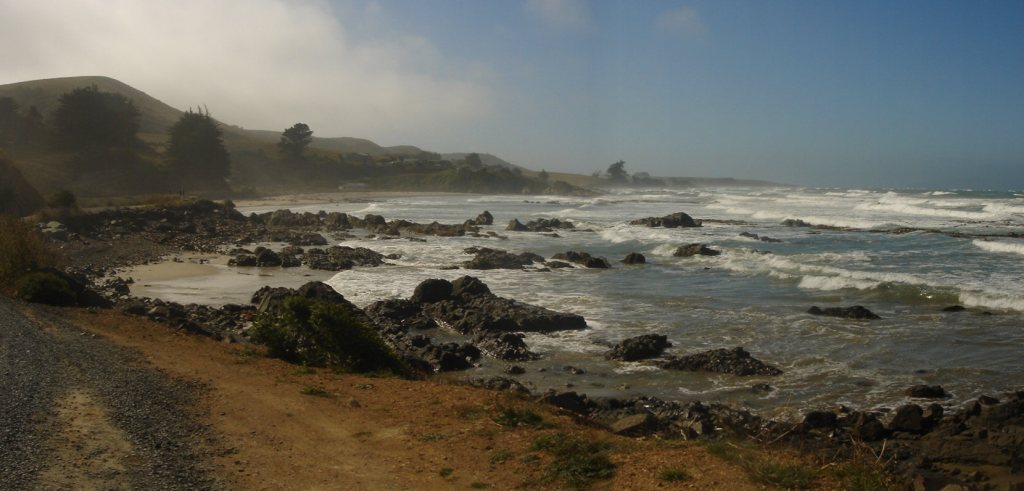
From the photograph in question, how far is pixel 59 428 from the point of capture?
760 centimetres

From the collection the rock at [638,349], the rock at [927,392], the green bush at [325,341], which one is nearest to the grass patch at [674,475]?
the green bush at [325,341]

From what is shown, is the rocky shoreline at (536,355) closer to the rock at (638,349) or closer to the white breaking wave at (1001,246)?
the rock at (638,349)

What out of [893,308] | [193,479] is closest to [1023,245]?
[893,308]

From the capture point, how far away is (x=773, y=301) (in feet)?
65.2

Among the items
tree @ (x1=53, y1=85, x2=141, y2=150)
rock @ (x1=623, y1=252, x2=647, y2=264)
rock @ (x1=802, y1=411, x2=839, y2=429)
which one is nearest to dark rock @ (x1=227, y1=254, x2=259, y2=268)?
rock @ (x1=623, y1=252, x2=647, y2=264)

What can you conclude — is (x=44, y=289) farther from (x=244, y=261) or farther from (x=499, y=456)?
(x=499, y=456)

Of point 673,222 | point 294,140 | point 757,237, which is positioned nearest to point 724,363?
point 757,237

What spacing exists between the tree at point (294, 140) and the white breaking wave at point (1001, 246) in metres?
85.9

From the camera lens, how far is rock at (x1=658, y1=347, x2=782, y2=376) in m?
12.9

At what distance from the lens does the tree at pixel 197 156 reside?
231 ft

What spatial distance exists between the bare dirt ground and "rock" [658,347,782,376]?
444 centimetres

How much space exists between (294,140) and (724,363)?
314 feet

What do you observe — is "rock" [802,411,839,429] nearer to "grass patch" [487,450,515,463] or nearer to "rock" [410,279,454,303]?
"grass patch" [487,450,515,463]

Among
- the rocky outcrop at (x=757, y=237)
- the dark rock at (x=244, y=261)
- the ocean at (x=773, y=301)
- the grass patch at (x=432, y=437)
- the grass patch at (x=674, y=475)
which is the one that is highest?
the grass patch at (x=674, y=475)
